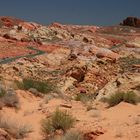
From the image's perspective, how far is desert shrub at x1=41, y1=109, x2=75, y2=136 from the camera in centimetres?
1056

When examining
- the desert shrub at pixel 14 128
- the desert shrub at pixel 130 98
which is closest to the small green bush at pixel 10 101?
the desert shrub at pixel 14 128

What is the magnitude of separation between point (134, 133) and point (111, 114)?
2773 mm

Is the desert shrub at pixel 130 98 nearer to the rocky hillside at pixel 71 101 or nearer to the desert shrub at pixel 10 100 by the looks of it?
the rocky hillside at pixel 71 101

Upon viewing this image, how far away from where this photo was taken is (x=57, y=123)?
35.2 ft

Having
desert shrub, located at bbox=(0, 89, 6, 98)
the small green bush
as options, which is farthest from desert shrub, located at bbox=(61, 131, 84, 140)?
desert shrub, located at bbox=(0, 89, 6, 98)

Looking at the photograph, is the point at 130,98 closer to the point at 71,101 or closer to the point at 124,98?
the point at 124,98

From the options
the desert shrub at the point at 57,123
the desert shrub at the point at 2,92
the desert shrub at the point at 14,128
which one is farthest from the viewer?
the desert shrub at the point at 2,92

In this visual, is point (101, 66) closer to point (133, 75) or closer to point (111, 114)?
point (133, 75)

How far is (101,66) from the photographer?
30.5 meters

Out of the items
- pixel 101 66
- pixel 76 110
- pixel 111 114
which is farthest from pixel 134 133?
pixel 101 66

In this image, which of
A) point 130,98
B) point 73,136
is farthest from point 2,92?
point 73,136

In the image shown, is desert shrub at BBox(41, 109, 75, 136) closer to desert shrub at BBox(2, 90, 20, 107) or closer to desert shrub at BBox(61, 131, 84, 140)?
desert shrub at BBox(61, 131, 84, 140)

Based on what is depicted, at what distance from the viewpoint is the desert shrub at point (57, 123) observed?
10565 millimetres

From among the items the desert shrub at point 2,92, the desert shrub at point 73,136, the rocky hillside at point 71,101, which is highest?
the desert shrub at point 2,92
